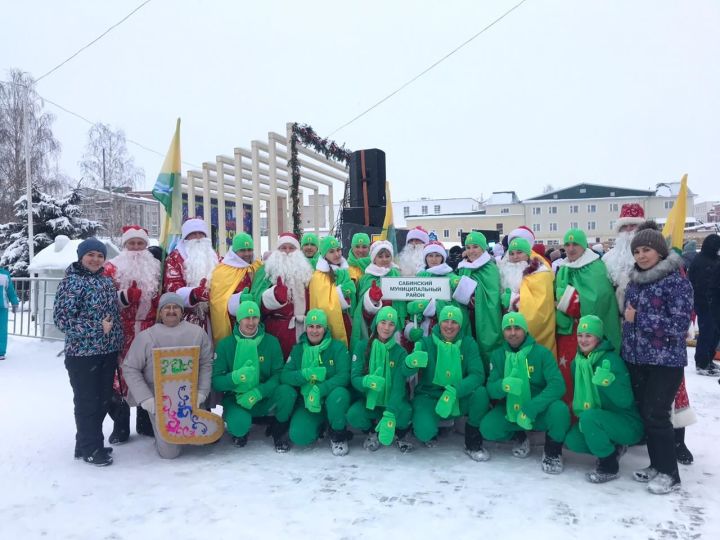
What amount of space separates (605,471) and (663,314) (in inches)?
43.4

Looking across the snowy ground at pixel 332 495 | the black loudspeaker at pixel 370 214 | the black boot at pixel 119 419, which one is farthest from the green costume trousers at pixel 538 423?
the black loudspeaker at pixel 370 214

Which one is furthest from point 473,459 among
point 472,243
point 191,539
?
point 191,539

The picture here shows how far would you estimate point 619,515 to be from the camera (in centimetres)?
304

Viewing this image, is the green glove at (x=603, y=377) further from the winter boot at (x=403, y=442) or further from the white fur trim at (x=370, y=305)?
the white fur trim at (x=370, y=305)

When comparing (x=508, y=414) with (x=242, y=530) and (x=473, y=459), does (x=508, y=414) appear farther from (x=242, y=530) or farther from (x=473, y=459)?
(x=242, y=530)

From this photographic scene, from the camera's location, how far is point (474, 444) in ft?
13.2

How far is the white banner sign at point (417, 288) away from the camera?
4.18 meters

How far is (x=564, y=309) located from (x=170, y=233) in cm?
329

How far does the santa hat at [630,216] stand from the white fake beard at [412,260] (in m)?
1.75

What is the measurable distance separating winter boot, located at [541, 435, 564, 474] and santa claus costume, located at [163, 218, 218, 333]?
2.87m

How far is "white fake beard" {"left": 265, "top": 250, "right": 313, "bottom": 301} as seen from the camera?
14.8 feet

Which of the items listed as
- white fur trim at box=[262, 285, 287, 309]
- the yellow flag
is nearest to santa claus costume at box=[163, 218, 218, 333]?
white fur trim at box=[262, 285, 287, 309]

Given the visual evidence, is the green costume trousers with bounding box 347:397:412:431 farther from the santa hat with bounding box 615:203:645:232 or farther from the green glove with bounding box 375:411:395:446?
the santa hat with bounding box 615:203:645:232

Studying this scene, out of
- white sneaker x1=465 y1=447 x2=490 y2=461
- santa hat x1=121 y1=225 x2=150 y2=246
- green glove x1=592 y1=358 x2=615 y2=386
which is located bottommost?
white sneaker x1=465 y1=447 x2=490 y2=461
